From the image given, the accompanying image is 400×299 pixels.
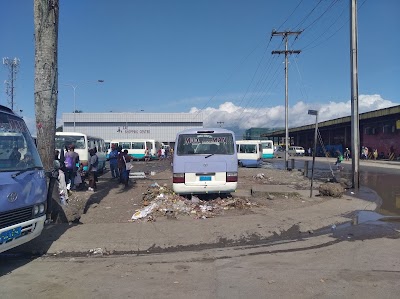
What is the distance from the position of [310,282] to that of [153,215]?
5.05 metres

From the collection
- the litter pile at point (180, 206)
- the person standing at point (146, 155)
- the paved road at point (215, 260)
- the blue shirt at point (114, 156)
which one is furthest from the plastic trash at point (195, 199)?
the person standing at point (146, 155)

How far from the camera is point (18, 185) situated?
555 cm

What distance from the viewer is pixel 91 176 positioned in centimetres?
1400

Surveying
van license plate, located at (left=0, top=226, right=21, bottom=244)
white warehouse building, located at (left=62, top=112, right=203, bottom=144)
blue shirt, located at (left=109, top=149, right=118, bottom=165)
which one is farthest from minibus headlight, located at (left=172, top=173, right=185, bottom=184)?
white warehouse building, located at (left=62, top=112, right=203, bottom=144)

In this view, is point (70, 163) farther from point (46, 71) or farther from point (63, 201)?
point (46, 71)

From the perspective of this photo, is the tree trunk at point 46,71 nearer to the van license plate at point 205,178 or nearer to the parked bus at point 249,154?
the van license plate at point 205,178

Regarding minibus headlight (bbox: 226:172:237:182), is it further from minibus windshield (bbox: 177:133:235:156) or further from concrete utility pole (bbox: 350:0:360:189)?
concrete utility pole (bbox: 350:0:360:189)

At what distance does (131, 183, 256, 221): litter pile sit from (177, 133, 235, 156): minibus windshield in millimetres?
1322

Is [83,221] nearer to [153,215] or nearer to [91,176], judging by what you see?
[153,215]

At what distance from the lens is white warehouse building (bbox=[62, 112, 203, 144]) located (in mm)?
97688

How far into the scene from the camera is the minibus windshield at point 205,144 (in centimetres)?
1130

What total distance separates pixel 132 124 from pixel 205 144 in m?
91.3

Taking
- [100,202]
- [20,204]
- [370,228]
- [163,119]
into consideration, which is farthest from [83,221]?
[163,119]

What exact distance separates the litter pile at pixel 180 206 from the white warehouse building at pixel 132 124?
84697 mm
